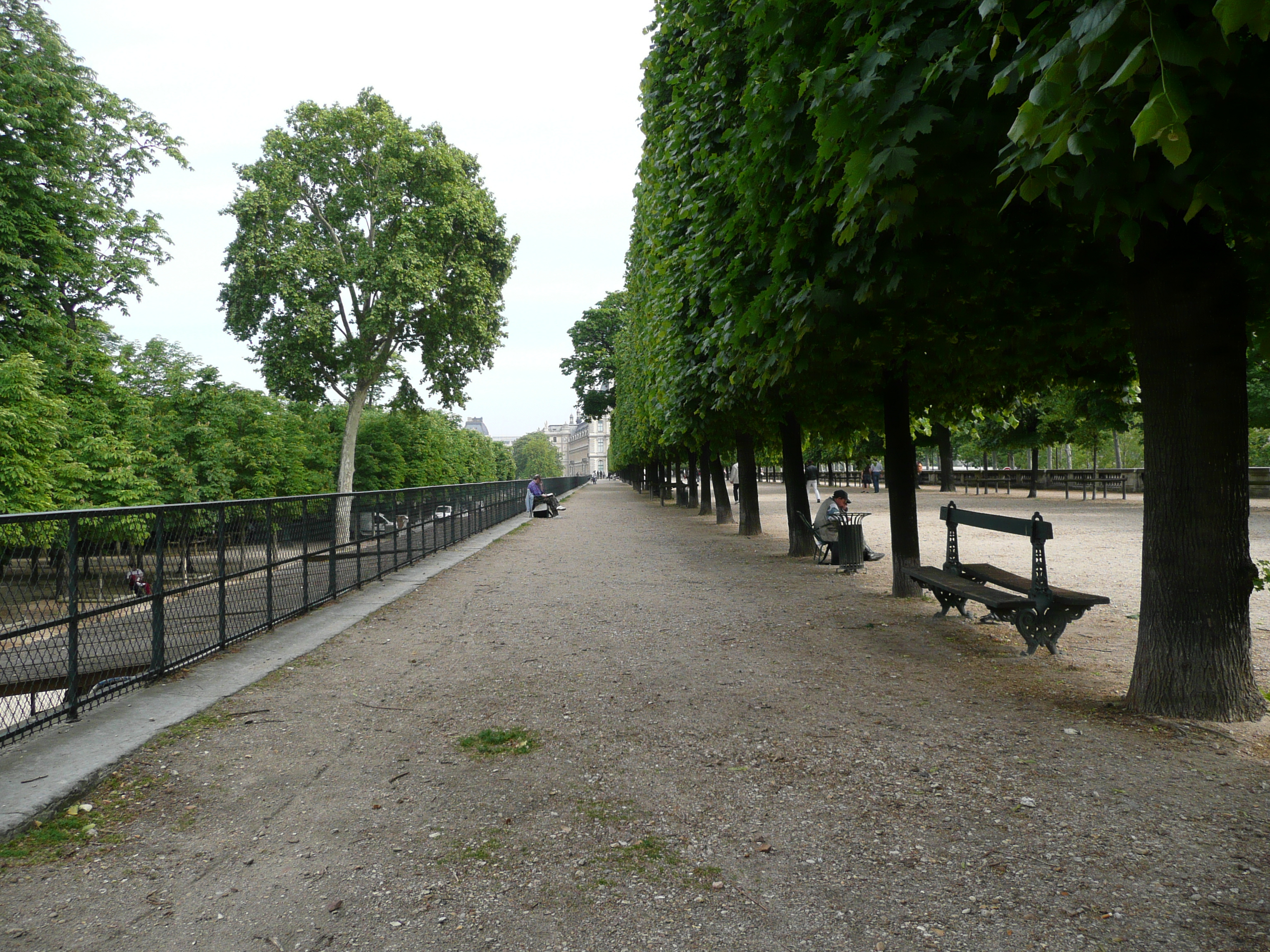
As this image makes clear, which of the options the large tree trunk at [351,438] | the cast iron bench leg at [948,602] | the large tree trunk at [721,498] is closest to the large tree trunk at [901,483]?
the cast iron bench leg at [948,602]

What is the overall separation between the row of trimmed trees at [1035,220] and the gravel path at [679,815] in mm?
1298

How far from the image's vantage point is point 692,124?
9891 mm

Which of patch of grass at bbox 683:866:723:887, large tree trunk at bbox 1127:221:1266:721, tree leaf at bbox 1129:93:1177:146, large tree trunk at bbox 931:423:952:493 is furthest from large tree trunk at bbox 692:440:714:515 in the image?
tree leaf at bbox 1129:93:1177:146

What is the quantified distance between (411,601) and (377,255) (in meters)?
25.8

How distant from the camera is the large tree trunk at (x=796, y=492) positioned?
48.2ft

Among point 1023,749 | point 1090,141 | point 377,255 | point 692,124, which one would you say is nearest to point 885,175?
point 1090,141

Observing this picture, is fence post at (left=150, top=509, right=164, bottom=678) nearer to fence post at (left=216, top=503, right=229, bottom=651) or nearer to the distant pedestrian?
the distant pedestrian

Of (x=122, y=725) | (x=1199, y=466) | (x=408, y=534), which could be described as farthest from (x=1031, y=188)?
(x=408, y=534)

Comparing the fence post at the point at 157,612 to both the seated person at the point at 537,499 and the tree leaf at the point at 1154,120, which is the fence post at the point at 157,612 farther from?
the seated person at the point at 537,499

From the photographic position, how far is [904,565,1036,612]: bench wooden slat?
6480 millimetres

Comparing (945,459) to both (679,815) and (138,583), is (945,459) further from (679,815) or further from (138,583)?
(679,815)

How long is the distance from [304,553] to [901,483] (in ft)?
22.9

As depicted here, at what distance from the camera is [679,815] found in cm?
376

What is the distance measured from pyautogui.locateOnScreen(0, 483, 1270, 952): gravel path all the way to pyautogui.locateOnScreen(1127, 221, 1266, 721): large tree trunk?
14.8 inches
